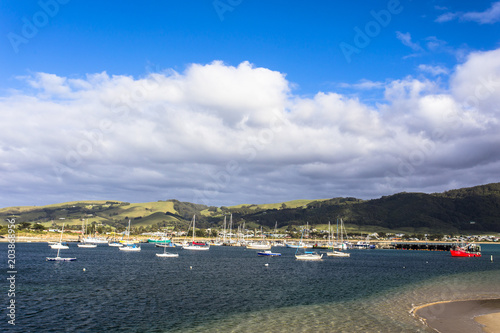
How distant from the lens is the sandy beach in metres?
33.7

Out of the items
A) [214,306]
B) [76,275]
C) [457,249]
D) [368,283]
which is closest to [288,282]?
[368,283]

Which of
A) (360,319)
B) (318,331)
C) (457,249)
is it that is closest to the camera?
(318,331)

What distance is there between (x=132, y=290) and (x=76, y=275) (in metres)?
23.1

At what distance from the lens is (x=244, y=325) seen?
3484 cm

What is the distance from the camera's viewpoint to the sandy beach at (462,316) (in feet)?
111

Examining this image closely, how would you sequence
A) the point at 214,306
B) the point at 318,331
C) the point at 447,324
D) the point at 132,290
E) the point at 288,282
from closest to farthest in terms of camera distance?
the point at 318,331
the point at 447,324
the point at 214,306
the point at 132,290
the point at 288,282

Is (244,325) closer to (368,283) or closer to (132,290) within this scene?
(132,290)

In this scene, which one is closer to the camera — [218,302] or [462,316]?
[462,316]

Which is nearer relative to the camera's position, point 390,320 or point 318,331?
point 318,331

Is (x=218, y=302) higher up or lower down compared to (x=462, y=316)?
lower down

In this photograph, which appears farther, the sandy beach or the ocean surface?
the ocean surface

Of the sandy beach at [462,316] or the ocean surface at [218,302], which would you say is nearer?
the sandy beach at [462,316]

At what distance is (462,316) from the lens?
38.8 m

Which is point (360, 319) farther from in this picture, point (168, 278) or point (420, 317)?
point (168, 278)
